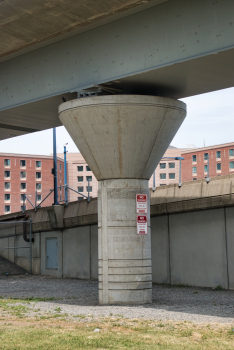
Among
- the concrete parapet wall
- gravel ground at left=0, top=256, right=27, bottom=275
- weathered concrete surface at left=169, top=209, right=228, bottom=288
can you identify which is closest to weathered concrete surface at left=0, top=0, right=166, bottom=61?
the concrete parapet wall

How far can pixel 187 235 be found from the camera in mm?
18188

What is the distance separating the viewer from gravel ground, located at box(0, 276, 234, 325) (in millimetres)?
11001

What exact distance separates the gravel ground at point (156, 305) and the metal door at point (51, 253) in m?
7.38

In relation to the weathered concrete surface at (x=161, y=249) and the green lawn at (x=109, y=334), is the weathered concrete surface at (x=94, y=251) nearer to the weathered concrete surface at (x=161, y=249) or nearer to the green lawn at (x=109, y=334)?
the weathered concrete surface at (x=161, y=249)

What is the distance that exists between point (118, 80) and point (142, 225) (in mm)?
4029

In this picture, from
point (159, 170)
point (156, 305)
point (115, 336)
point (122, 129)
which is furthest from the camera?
point (159, 170)

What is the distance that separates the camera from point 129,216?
13.3 metres

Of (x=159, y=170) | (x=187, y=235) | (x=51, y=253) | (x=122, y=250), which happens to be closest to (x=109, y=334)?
(x=122, y=250)

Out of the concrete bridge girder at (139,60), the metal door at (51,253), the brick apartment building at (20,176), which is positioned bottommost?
the metal door at (51,253)

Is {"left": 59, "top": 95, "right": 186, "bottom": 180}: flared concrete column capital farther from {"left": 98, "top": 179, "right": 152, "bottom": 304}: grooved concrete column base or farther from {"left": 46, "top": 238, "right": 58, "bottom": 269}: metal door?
{"left": 46, "top": 238, "right": 58, "bottom": 269}: metal door

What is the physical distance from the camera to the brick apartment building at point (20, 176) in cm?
11531

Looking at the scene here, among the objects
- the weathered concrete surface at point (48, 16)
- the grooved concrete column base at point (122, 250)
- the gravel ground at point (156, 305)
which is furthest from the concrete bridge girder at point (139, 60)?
the gravel ground at point (156, 305)

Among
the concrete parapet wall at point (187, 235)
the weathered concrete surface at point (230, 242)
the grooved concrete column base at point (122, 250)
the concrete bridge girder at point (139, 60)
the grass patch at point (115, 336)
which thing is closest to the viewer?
the grass patch at point (115, 336)

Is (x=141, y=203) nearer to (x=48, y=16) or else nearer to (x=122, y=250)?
(x=122, y=250)
